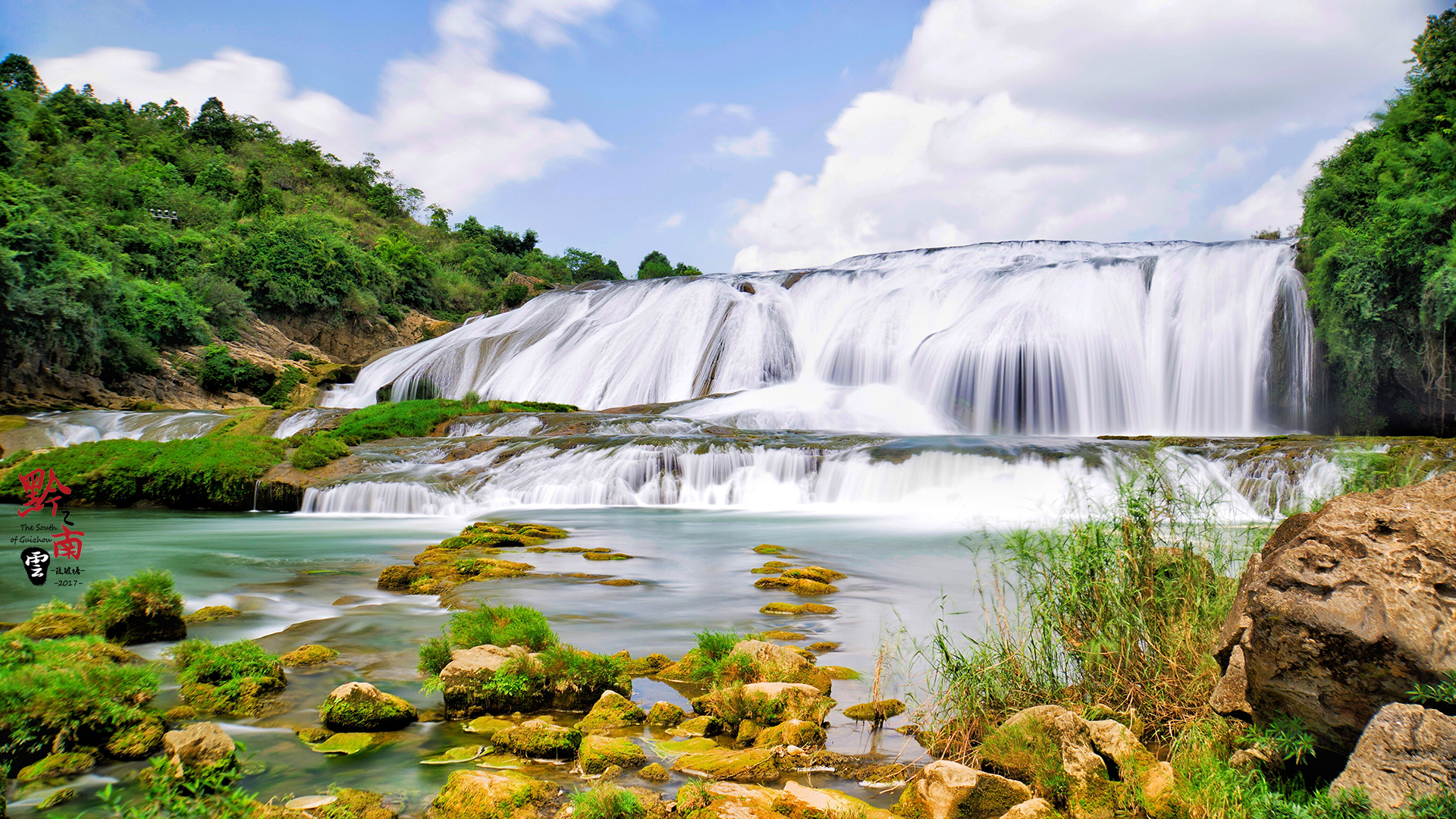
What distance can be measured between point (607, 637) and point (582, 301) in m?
31.5

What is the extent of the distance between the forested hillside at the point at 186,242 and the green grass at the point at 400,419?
11.7 m

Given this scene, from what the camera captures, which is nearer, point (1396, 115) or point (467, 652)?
point (467, 652)

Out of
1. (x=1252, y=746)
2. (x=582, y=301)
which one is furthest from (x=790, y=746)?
(x=582, y=301)

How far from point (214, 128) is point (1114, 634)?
78299mm

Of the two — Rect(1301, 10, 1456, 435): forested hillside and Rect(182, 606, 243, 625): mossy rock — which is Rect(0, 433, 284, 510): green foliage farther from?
Rect(1301, 10, 1456, 435): forested hillside

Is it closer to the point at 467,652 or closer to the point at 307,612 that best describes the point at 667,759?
the point at 467,652

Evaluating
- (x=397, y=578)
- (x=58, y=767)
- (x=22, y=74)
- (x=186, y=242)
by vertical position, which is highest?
(x=22, y=74)

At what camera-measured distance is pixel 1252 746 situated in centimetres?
314

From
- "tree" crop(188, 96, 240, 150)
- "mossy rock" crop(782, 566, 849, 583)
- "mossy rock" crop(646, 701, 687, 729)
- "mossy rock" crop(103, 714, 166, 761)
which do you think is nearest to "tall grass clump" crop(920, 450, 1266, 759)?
"mossy rock" crop(646, 701, 687, 729)

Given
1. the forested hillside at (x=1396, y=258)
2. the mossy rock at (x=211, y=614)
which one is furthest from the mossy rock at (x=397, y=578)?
the forested hillside at (x=1396, y=258)

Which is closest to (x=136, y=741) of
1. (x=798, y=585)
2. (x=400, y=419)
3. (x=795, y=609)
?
(x=795, y=609)

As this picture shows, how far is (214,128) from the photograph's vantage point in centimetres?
6431

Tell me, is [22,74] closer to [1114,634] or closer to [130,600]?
[130,600]

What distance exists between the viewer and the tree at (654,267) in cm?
6272
